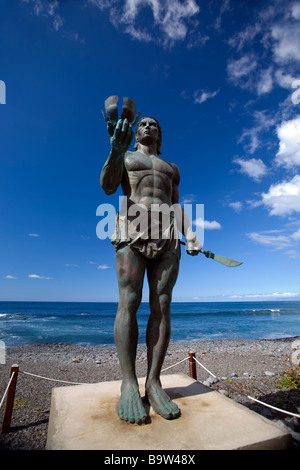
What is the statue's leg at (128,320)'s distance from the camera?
2.73 m

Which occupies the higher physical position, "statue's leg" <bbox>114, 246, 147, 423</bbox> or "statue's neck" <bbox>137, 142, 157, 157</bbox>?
"statue's neck" <bbox>137, 142, 157, 157</bbox>

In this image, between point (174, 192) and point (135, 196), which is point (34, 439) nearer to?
point (135, 196)

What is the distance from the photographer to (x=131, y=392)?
2.74 metres

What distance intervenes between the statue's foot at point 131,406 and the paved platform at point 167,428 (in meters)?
0.06

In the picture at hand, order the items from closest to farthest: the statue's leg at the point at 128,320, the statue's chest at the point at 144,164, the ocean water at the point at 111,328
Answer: the statue's leg at the point at 128,320 → the statue's chest at the point at 144,164 → the ocean water at the point at 111,328

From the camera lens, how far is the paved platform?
2.13 meters

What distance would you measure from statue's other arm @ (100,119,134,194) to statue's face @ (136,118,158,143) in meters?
0.80

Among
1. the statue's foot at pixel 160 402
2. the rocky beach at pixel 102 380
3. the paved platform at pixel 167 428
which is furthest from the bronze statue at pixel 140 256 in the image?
the rocky beach at pixel 102 380

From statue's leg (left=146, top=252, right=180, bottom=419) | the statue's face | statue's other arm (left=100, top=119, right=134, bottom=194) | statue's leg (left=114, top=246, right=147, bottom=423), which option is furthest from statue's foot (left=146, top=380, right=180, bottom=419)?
the statue's face

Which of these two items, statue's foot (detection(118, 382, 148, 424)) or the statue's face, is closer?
statue's foot (detection(118, 382, 148, 424))

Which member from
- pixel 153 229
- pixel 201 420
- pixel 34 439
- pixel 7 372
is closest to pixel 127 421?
pixel 201 420

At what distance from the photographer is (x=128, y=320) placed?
2.94 m

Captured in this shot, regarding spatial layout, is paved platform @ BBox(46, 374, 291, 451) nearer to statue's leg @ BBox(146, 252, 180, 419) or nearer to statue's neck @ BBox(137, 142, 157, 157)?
statue's leg @ BBox(146, 252, 180, 419)

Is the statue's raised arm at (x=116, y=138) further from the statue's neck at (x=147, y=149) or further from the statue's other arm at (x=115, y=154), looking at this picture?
the statue's neck at (x=147, y=149)
